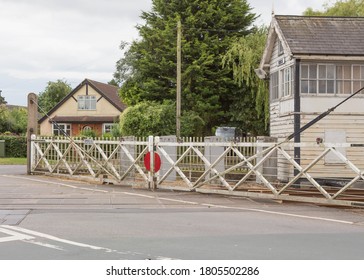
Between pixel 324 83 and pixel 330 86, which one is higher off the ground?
pixel 324 83

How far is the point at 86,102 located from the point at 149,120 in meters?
25.8

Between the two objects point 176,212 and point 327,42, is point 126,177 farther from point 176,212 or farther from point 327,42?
point 327,42

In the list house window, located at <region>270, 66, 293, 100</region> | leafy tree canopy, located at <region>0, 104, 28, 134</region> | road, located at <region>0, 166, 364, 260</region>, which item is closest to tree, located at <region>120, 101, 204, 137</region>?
house window, located at <region>270, 66, 293, 100</region>

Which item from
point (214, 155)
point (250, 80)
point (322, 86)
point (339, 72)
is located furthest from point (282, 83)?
point (250, 80)

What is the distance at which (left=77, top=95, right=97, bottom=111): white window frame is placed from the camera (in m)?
56.3

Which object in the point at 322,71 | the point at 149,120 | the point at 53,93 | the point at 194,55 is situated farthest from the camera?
the point at 53,93

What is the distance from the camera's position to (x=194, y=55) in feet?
119

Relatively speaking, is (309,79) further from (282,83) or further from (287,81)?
(282,83)

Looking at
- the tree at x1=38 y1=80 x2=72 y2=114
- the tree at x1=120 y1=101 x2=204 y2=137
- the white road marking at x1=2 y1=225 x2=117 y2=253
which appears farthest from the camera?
the tree at x1=38 y1=80 x2=72 y2=114

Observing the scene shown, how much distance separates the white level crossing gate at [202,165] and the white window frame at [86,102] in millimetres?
33929

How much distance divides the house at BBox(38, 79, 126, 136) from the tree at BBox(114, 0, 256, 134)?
1795 centimetres

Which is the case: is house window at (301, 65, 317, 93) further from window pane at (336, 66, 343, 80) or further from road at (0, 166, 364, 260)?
road at (0, 166, 364, 260)

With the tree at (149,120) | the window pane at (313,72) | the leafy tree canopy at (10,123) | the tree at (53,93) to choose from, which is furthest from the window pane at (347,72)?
the tree at (53,93)

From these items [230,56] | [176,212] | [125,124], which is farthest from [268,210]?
[230,56]
